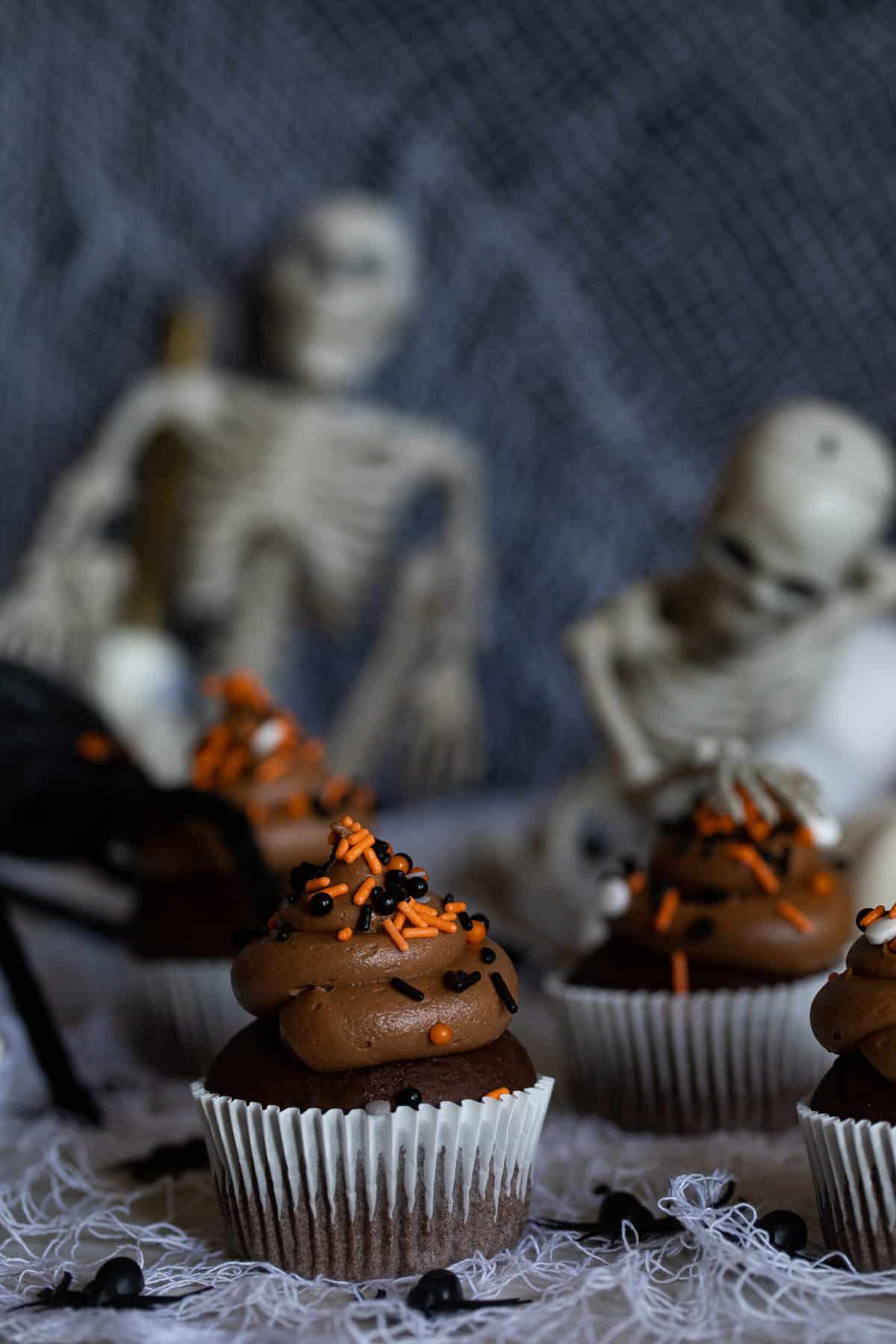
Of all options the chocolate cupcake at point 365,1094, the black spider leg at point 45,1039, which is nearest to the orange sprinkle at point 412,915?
the chocolate cupcake at point 365,1094

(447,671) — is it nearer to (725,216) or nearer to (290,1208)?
(725,216)

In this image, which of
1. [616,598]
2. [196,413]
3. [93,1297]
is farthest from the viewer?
[196,413]

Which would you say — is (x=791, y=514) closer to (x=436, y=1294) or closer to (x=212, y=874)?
(x=212, y=874)

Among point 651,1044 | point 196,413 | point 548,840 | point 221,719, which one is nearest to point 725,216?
point 196,413

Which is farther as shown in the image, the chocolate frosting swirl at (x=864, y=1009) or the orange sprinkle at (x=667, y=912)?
the orange sprinkle at (x=667, y=912)

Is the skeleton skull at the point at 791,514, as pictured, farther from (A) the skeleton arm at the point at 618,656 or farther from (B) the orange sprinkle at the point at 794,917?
(B) the orange sprinkle at the point at 794,917
